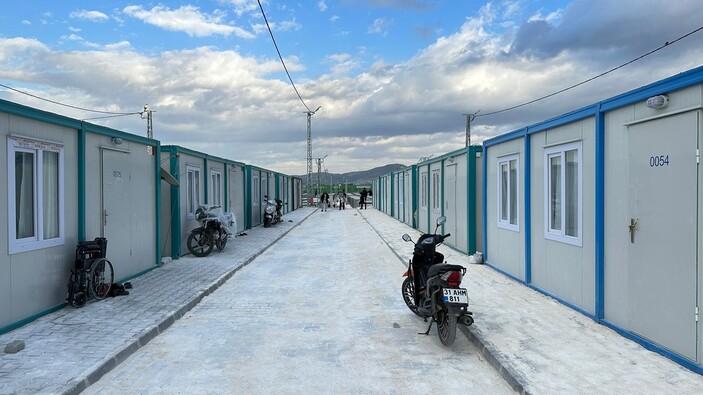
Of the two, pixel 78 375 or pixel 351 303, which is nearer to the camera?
pixel 78 375

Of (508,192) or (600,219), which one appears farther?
(508,192)

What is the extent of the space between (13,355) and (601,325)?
641cm

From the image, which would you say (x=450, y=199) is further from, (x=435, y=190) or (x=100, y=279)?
(x=100, y=279)

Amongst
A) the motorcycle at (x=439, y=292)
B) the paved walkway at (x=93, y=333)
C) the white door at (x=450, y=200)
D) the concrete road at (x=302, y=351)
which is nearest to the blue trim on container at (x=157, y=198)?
the paved walkway at (x=93, y=333)

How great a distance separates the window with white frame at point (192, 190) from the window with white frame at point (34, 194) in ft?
21.1

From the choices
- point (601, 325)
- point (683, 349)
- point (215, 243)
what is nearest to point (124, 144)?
point (215, 243)

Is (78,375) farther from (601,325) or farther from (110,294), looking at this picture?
(601,325)

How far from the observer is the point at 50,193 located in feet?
23.9

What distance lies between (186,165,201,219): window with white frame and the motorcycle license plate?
32.1 feet

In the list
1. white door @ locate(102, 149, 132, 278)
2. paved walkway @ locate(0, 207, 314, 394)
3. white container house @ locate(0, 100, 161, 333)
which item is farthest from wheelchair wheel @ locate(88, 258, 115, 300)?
white door @ locate(102, 149, 132, 278)

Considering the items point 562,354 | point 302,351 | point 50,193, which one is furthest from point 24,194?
point 562,354

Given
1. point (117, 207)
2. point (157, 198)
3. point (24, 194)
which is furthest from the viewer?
point (157, 198)

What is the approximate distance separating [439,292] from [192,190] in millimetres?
9990

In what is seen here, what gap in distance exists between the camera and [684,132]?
4.97 m
